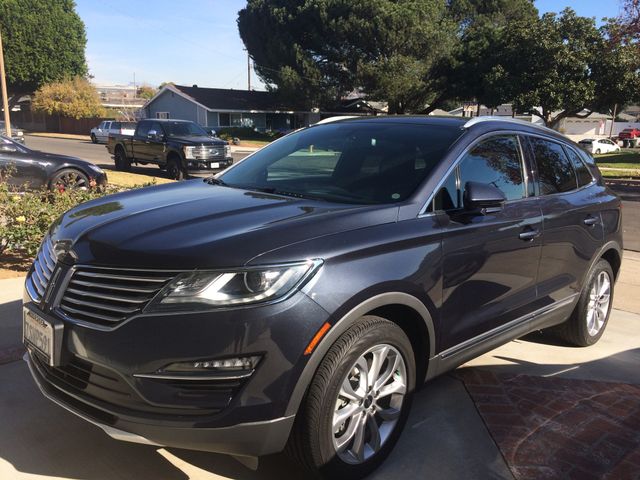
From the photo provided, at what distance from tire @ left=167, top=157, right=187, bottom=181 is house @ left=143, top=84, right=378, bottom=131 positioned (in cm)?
3164

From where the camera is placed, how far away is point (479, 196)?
3205 millimetres

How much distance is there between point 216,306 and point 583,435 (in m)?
2.46

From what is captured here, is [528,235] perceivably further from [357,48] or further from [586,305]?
[357,48]

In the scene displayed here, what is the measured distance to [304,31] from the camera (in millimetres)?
44312

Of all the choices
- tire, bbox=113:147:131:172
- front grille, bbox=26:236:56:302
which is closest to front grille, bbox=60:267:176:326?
front grille, bbox=26:236:56:302

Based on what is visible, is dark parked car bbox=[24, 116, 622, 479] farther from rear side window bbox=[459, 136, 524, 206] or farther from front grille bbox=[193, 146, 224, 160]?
front grille bbox=[193, 146, 224, 160]

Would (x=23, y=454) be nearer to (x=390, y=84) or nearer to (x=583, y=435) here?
(x=583, y=435)

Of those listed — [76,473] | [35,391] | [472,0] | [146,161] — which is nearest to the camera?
[76,473]

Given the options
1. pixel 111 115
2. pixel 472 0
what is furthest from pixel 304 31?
pixel 111 115

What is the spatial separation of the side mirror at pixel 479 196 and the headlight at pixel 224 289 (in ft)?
4.33

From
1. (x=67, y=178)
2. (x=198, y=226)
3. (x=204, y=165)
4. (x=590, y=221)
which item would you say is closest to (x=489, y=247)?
(x=590, y=221)

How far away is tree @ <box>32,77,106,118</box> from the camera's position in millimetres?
56406

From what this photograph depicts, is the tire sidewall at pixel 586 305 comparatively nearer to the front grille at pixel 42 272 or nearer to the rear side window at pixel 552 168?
the rear side window at pixel 552 168

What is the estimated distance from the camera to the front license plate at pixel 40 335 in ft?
8.45
